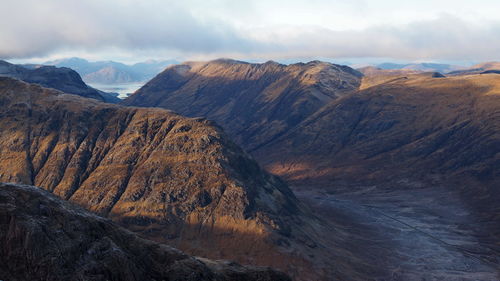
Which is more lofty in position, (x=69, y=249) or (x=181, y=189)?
(x=69, y=249)

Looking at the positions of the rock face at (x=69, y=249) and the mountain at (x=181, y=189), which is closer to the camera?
the rock face at (x=69, y=249)

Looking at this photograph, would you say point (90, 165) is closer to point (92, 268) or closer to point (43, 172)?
point (43, 172)

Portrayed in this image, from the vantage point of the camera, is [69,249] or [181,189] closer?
[69,249]

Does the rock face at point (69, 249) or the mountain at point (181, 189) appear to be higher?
the rock face at point (69, 249)

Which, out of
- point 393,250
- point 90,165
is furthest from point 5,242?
point 393,250
